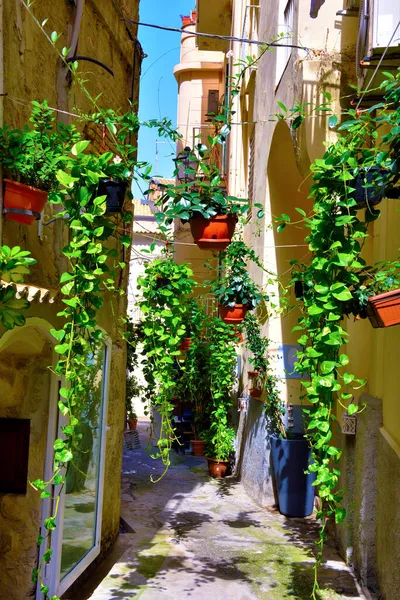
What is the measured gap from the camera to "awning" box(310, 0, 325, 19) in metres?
6.85

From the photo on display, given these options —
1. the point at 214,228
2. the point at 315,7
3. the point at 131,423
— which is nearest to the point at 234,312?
the point at 214,228

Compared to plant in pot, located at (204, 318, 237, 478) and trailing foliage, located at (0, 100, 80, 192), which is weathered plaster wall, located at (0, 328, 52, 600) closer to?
trailing foliage, located at (0, 100, 80, 192)

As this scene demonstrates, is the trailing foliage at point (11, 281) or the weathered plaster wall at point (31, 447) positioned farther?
the weathered plaster wall at point (31, 447)

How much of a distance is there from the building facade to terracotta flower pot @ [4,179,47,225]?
144 centimetres

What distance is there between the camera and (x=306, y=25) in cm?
693

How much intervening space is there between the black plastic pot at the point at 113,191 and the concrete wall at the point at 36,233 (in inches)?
25.7

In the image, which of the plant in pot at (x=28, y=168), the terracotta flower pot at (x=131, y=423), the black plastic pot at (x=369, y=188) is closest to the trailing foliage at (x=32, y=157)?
the plant in pot at (x=28, y=168)

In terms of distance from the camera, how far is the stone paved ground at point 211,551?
638 cm

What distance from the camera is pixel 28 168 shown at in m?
4.23

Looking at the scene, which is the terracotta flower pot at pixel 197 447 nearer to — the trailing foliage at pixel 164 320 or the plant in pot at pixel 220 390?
the plant in pot at pixel 220 390

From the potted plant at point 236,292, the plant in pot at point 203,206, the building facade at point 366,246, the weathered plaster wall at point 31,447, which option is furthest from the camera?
the potted plant at point 236,292

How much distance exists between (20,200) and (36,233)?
921 mm

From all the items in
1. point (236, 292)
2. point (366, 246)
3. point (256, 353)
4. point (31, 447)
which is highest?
point (366, 246)

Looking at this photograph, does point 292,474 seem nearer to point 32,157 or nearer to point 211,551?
point 211,551
